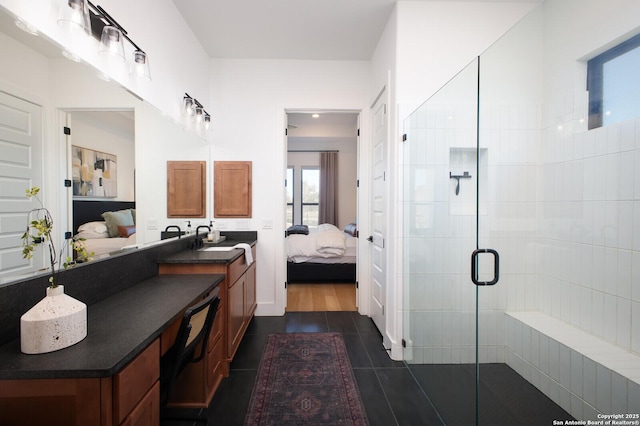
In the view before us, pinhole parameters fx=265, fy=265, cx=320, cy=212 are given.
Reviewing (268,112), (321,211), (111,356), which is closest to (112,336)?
(111,356)

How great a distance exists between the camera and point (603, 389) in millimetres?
1397

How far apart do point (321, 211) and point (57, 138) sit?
592 cm

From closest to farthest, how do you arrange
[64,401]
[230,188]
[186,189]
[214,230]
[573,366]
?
[64,401] → [573,366] → [186,189] → [214,230] → [230,188]

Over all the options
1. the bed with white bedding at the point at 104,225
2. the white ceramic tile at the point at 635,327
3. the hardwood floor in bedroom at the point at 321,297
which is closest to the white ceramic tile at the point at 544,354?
the white ceramic tile at the point at 635,327

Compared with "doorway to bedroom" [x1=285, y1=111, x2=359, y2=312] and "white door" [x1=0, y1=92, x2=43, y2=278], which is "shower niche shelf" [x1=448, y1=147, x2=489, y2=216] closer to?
"doorway to bedroom" [x1=285, y1=111, x2=359, y2=312]

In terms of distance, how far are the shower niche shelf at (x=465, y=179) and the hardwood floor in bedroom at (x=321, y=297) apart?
2050 millimetres

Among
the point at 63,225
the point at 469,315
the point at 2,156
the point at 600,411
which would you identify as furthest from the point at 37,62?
the point at 600,411

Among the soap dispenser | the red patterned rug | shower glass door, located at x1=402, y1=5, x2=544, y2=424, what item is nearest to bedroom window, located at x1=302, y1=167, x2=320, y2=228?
the soap dispenser

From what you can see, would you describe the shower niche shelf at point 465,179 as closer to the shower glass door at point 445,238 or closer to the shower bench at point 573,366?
the shower glass door at point 445,238

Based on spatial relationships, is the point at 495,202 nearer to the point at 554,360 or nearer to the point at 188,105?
the point at 554,360

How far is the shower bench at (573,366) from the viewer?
4.40 ft

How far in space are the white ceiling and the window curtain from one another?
3.83m

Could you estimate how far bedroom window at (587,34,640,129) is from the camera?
145 centimetres

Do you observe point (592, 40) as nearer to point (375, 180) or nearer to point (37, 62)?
point (375, 180)
